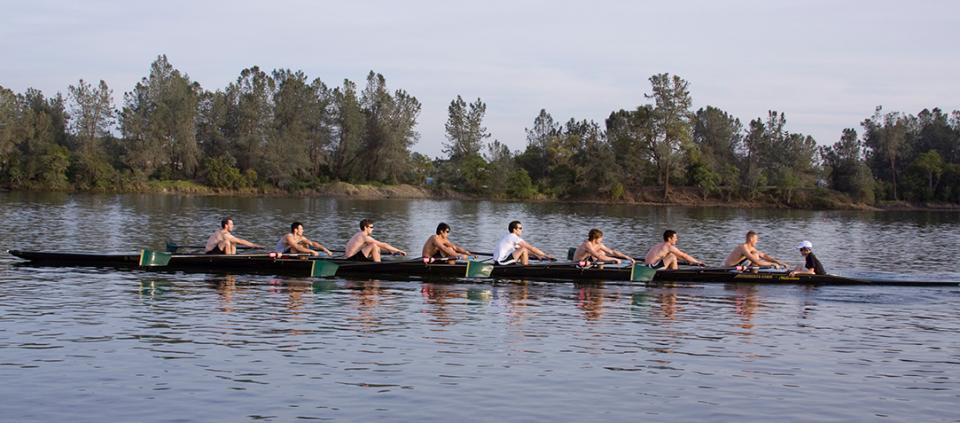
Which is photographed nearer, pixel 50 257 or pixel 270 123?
pixel 50 257

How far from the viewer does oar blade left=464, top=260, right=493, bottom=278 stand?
72.6ft

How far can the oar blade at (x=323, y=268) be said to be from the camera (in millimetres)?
22109

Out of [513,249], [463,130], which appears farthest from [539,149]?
[513,249]

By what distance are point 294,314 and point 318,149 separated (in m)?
87.0

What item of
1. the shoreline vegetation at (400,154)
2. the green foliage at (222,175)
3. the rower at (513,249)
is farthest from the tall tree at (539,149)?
the rower at (513,249)

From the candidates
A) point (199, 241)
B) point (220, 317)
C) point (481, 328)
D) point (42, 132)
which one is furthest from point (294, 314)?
point (42, 132)

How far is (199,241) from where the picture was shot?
3431cm

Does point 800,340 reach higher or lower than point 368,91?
lower

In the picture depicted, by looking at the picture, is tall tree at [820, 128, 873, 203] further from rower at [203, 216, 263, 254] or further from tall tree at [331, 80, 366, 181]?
rower at [203, 216, 263, 254]

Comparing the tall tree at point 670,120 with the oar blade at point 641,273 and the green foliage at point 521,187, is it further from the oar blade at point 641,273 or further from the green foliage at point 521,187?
the oar blade at point 641,273

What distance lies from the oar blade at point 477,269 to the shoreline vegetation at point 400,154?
236 feet

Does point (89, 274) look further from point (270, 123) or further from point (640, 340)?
point (270, 123)

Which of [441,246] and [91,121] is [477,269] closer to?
[441,246]

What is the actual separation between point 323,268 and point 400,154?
78492mm
